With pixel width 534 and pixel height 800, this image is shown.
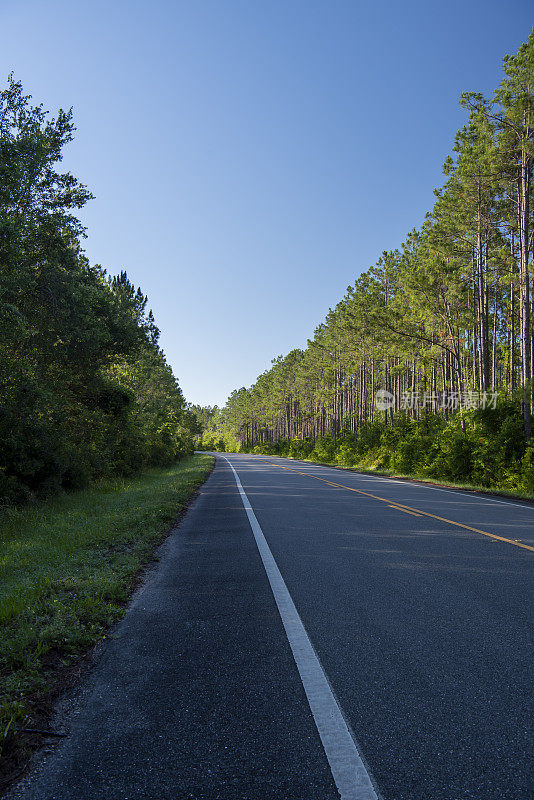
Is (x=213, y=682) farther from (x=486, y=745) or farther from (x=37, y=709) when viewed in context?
(x=486, y=745)

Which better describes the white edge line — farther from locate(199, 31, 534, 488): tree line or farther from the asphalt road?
locate(199, 31, 534, 488): tree line

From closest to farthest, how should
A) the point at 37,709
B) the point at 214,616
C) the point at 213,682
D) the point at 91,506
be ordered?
the point at 37,709 → the point at 213,682 → the point at 214,616 → the point at 91,506

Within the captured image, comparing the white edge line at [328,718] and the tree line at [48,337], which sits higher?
the tree line at [48,337]

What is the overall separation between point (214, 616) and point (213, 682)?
1.14 meters

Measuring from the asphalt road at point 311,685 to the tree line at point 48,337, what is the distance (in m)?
7.60

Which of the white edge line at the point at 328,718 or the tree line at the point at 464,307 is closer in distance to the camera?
the white edge line at the point at 328,718

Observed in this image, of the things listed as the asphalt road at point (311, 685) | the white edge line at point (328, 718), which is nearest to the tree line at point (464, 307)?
the asphalt road at point (311, 685)

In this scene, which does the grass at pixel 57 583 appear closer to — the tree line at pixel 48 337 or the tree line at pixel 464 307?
the tree line at pixel 48 337

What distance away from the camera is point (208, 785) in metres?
1.99

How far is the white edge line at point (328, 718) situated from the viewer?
1.96 meters

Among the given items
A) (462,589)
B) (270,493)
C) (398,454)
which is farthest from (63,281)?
(398,454)

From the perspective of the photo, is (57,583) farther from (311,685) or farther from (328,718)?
(328,718)

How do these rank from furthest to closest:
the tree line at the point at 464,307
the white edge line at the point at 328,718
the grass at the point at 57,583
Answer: the tree line at the point at 464,307, the grass at the point at 57,583, the white edge line at the point at 328,718

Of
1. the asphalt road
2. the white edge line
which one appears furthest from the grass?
the white edge line
